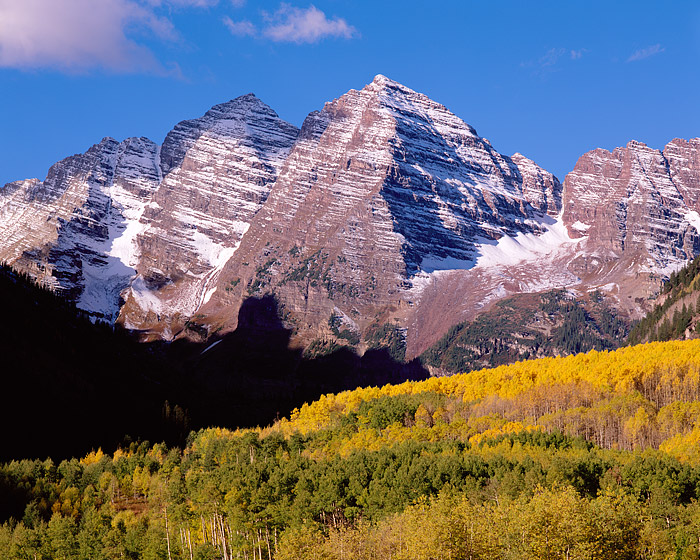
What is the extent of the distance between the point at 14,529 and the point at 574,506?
11037 centimetres

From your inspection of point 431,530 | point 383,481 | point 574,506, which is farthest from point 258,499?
point 574,506

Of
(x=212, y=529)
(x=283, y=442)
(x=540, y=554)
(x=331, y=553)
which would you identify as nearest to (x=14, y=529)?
(x=212, y=529)

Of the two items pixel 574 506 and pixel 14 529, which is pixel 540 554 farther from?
pixel 14 529

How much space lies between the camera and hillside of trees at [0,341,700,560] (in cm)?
9450

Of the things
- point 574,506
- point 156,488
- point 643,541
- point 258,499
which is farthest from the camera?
point 156,488

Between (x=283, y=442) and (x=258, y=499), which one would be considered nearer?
(x=258, y=499)

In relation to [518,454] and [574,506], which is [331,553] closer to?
[574,506]

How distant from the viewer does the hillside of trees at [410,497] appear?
94500mm

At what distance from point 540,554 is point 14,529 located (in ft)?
361

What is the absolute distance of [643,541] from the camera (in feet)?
331

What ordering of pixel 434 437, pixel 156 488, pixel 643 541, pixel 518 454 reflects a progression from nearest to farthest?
pixel 643 541 → pixel 518 454 → pixel 156 488 → pixel 434 437

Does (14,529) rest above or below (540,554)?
below

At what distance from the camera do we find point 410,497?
444 ft

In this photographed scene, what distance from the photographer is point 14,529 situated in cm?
16138
